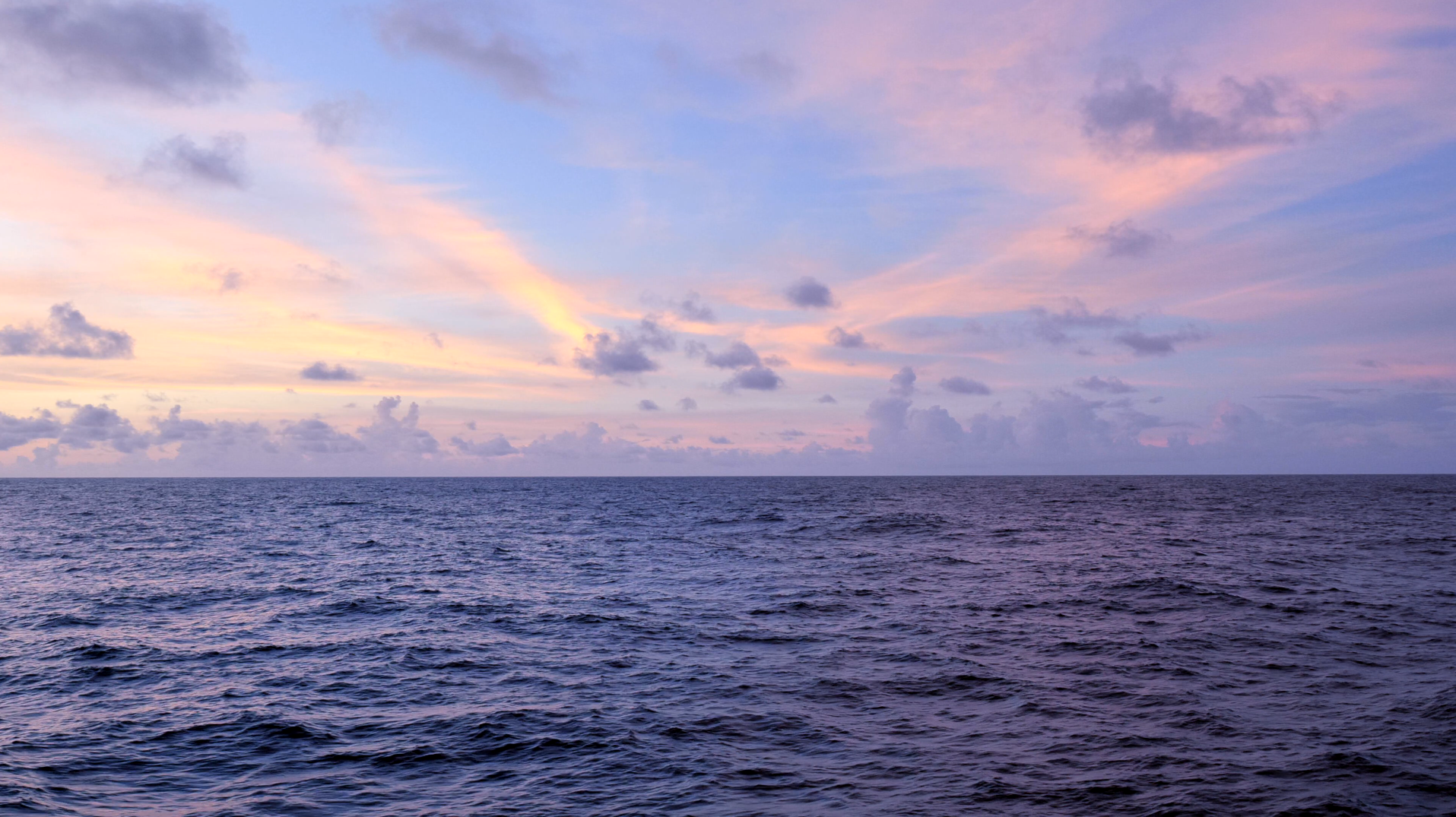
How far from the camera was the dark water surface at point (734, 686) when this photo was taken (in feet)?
57.0

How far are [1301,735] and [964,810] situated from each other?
9.73 metres

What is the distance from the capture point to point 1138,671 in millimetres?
26484

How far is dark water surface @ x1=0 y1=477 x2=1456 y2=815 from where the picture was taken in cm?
1736

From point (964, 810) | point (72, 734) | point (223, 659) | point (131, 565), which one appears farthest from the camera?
point (131, 565)

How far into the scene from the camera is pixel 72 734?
21109 mm

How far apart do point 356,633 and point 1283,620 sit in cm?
3722

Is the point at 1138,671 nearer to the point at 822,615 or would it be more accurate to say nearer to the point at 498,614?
the point at 822,615

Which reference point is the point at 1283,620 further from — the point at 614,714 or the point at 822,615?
the point at 614,714

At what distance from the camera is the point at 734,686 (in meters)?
25.3

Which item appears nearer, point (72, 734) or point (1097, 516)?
point (72, 734)

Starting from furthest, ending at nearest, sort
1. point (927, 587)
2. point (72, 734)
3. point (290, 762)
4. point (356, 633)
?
1. point (927, 587)
2. point (356, 633)
3. point (72, 734)
4. point (290, 762)

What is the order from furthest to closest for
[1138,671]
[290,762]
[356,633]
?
[356,633]
[1138,671]
[290,762]


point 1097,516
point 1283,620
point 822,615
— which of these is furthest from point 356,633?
point 1097,516

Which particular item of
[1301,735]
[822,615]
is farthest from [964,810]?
[822,615]
